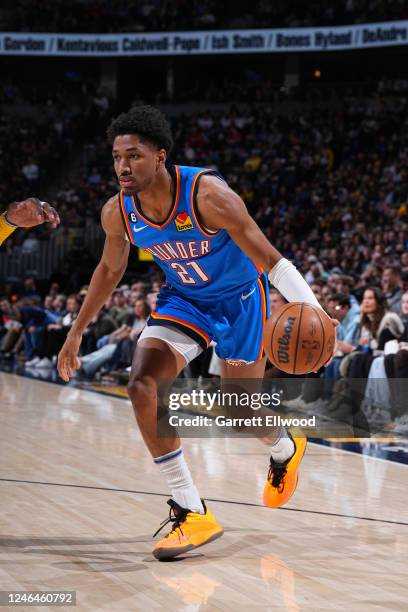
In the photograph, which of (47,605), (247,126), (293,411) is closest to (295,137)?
(247,126)

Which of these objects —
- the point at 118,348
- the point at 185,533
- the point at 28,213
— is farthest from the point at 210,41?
the point at 185,533

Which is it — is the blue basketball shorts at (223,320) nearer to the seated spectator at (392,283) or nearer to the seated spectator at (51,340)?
the seated spectator at (392,283)

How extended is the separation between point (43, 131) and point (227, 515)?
867 inches

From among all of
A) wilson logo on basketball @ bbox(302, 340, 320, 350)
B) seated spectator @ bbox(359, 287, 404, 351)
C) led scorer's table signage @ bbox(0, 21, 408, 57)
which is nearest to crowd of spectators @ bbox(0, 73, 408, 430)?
seated spectator @ bbox(359, 287, 404, 351)

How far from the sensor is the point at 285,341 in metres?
3.64

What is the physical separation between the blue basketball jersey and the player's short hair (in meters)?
0.17

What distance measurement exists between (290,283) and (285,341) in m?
0.26

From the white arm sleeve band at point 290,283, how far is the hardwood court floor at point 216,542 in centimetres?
109

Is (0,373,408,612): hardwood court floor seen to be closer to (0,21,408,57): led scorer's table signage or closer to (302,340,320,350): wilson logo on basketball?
(302,340,320,350): wilson logo on basketball

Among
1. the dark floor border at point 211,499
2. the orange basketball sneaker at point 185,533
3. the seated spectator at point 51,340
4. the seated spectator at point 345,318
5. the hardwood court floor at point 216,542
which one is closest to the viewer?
the hardwood court floor at point 216,542

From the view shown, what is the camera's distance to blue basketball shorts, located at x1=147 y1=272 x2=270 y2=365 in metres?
4.33

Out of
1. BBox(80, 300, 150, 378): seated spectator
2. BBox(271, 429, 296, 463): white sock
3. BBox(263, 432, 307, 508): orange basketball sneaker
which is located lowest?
BBox(263, 432, 307, 508): orange basketball sneaker

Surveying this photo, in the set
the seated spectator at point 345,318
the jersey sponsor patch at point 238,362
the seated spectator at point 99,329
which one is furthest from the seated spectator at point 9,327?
the jersey sponsor patch at point 238,362

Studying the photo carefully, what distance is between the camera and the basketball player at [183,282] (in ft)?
13.0
